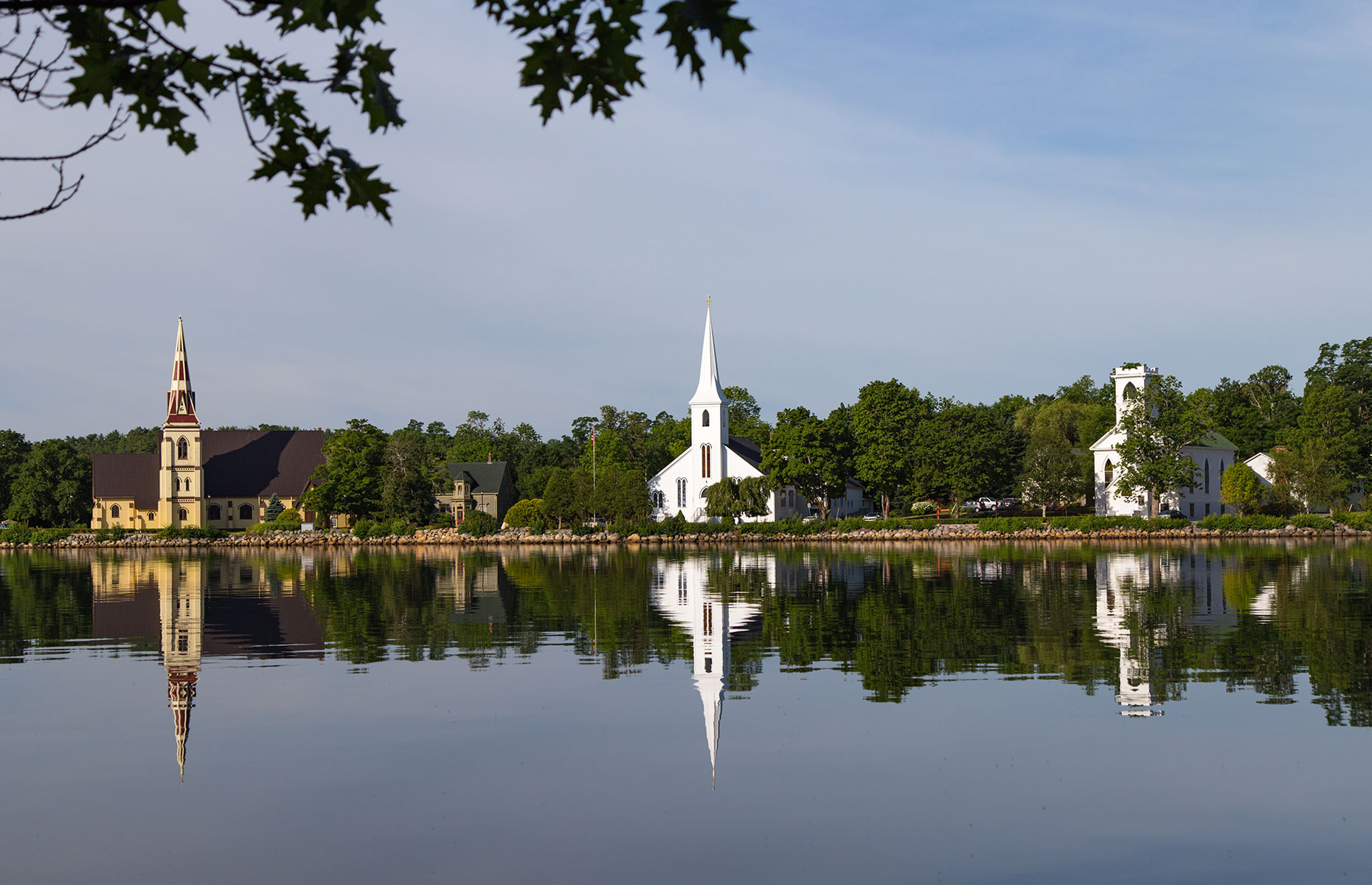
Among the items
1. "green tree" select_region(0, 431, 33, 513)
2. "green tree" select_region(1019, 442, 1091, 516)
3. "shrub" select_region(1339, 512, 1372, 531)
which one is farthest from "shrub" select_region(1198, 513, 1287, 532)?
"green tree" select_region(0, 431, 33, 513)

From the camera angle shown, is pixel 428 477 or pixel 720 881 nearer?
pixel 720 881

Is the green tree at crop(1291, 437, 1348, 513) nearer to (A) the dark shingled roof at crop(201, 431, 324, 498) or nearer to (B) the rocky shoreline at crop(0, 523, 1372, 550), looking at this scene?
(B) the rocky shoreline at crop(0, 523, 1372, 550)

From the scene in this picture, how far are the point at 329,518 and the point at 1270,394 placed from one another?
300 feet

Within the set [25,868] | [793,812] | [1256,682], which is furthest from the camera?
[1256,682]

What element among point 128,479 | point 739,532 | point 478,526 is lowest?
point 739,532

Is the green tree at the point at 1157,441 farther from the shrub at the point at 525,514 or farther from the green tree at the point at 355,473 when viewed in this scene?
the green tree at the point at 355,473

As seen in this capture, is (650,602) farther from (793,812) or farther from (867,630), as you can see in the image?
(793,812)

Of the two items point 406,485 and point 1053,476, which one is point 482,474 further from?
point 1053,476

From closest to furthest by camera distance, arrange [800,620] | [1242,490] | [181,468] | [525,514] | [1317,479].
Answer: [800,620], [1317,479], [1242,490], [525,514], [181,468]

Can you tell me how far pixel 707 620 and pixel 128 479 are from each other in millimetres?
98997

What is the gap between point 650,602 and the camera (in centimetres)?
3200

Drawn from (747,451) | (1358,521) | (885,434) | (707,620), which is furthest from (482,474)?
(707,620)

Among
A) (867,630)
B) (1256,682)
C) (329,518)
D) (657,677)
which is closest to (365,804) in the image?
(657,677)

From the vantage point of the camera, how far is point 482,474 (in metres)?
117
